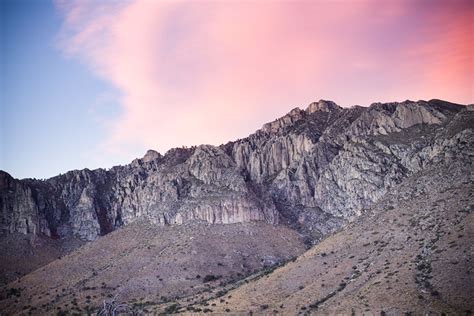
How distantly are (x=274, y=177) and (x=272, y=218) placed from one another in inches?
892

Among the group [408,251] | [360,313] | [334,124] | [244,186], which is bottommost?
[360,313]

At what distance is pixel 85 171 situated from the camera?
647 ft

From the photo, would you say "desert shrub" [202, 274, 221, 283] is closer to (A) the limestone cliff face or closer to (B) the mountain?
(B) the mountain

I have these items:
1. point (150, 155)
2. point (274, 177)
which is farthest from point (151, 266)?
point (150, 155)

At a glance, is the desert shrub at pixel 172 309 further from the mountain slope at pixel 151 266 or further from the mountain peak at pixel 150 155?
the mountain peak at pixel 150 155

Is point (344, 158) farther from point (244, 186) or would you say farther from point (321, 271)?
point (321, 271)

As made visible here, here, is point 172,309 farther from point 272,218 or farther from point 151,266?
point 272,218

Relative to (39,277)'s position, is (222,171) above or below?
above

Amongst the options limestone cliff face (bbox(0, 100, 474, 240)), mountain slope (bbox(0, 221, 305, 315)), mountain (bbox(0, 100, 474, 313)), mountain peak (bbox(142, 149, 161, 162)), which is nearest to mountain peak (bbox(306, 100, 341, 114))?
limestone cliff face (bbox(0, 100, 474, 240))

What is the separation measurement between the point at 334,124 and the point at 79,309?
92.0 meters

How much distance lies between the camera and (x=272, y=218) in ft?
458

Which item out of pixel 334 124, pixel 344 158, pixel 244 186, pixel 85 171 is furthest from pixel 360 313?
pixel 85 171

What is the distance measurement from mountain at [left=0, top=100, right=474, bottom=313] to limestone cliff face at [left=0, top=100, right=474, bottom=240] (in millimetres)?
458

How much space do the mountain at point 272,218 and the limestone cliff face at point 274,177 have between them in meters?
0.46
